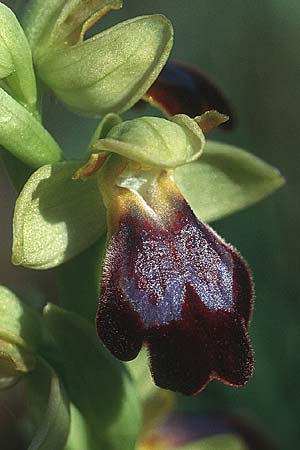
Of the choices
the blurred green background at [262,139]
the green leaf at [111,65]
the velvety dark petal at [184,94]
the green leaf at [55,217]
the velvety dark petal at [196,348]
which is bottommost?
the blurred green background at [262,139]

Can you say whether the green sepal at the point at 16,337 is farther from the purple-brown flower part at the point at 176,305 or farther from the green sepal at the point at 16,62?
the green sepal at the point at 16,62

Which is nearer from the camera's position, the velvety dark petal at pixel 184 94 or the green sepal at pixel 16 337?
the green sepal at pixel 16 337

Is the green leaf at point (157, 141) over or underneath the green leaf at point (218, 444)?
over

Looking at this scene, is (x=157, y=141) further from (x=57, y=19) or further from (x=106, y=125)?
(x=57, y=19)

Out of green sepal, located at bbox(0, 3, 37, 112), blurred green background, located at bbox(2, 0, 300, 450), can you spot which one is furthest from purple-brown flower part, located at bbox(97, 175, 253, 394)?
blurred green background, located at bbox(2, 0, 300, 450)

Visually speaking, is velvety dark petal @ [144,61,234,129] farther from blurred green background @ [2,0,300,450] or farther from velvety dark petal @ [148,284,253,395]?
blurred green background @ [2,0,300,450]

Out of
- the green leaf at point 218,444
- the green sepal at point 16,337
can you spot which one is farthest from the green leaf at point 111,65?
the green leaf at point 218,444
